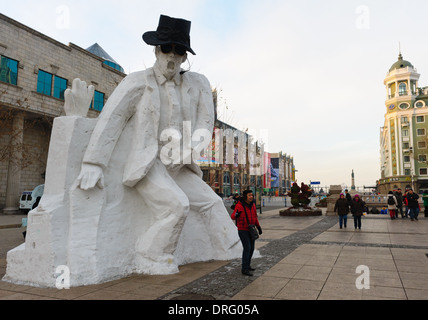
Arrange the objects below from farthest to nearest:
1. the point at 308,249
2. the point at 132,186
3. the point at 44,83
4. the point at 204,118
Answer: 1. the point at 44,83
2. the point at 308,249
3. the point at 204,118
4. the point at 132,186

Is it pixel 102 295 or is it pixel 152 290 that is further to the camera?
pixel 152 290

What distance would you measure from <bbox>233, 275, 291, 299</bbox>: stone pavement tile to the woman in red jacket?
0.32 meters

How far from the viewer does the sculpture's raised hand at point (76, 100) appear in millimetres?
5016

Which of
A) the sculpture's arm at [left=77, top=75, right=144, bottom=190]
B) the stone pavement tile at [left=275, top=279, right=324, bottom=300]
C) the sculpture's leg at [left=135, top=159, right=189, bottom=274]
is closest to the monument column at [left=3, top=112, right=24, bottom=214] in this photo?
the sculpture's arm at [left=77, top=75, right=144, bottom=190]

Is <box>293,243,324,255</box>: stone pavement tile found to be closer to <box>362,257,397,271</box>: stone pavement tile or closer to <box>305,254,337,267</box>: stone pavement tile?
<box>305,254,337,267</box>: stone pavement tile

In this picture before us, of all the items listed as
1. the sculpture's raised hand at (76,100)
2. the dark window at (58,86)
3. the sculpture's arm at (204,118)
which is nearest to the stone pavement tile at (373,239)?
the sculpture's arm at (204,118)

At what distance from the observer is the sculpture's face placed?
5.33m

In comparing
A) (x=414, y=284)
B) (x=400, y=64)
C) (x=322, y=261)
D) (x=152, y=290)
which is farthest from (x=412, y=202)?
(x=400, y=64)

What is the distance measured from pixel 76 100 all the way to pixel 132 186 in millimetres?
1626

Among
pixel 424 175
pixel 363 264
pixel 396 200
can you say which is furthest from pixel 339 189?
pixel 424 175

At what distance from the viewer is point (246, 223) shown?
16.3 ft

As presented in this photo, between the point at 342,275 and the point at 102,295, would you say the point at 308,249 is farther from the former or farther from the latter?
the point at 102,295

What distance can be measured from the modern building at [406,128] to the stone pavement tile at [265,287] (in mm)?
57403

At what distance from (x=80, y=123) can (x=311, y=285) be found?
409 centimetres
